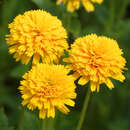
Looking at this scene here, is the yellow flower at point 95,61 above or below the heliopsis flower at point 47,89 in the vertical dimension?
above

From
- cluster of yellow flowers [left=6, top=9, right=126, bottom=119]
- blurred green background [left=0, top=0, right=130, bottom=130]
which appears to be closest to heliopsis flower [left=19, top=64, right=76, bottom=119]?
cluster of yellow flowers [left=6, top=9, right=126, bottom=119]

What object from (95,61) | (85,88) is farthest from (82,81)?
(85,88)

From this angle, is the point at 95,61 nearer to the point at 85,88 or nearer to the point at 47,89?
the point at 47,89

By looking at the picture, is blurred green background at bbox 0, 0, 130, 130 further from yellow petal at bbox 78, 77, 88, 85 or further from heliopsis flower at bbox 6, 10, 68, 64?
yellow petal at bbox 78, 77, 88, 85

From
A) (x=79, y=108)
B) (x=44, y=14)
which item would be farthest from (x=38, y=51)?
(x=79, y=108)

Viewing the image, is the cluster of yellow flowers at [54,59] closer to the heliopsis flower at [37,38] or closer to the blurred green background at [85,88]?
the heliopsis flower at [37,38]

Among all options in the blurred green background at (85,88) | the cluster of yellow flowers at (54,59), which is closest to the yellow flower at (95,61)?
the cluster of yellow flowers at (54,59)
